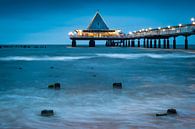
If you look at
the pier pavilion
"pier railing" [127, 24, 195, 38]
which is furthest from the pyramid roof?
"pier railing" [127, 24, 195, 38]

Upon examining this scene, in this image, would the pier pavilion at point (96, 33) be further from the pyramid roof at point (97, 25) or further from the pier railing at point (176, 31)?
the pier railing at point (176, 31)

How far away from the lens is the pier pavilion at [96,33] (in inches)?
4299

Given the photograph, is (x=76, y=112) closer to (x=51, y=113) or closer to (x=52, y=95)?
(x=51, y=113)

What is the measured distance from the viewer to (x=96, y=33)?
118250 millimetres

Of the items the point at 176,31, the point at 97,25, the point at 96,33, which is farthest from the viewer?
the point at 97,25

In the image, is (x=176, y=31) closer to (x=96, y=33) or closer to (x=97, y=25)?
(x=96, y=33)

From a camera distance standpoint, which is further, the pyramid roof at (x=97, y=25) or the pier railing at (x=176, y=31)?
the pyramid roof at (x=97, y=25)

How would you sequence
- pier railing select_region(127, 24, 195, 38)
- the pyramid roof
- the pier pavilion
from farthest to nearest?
the pyramid roof, the pier pavilion, pier railing select_region(127, 24, 195, 38)

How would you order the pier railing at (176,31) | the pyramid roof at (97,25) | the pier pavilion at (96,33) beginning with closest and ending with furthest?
1. the pier railing at (176,31)
2. the pier pavilion at (96,33)
3. the pyramid roof at (97,25)

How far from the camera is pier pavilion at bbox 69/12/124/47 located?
109188 mm

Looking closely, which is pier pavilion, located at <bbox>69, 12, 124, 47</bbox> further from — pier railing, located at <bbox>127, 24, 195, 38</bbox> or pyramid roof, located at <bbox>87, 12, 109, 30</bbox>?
pier railing, located at <bbox>127, 24, 195, 38</bbox>

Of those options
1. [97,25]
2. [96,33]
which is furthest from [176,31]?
[97,25]

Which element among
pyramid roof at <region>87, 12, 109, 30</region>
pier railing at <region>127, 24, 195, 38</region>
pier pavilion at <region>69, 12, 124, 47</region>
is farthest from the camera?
pyramid roof at <region>87, 12, 109, 30</region>

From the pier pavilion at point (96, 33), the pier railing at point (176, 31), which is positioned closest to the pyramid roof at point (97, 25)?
the pier pavilion at point (96, 33)
